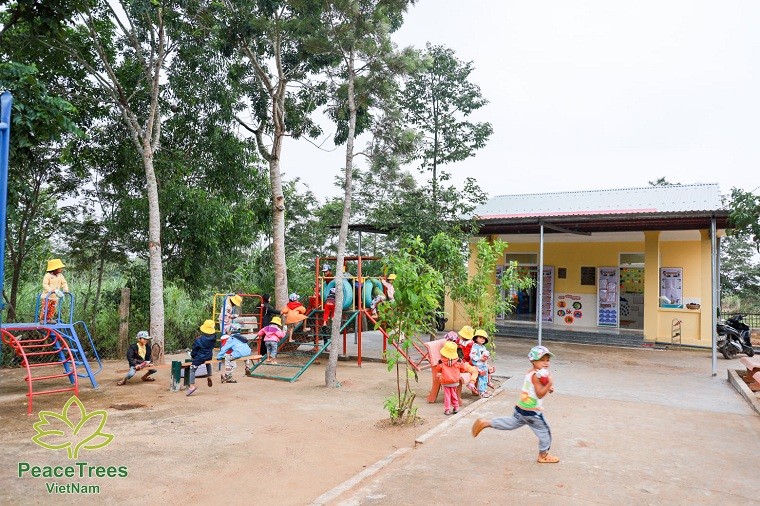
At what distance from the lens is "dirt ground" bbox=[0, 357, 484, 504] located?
14.2 feet

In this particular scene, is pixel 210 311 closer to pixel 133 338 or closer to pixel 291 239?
pixel 133 338

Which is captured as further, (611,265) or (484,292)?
(611,265)

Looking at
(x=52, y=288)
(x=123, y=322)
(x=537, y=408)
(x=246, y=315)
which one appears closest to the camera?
(x=537, y=408)

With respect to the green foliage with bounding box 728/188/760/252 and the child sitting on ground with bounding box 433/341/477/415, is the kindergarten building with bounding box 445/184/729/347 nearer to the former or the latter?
the green foliage with bounding box 728/188/760/252

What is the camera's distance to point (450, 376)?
6812 mm

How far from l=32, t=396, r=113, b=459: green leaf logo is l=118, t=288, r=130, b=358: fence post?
477 cm

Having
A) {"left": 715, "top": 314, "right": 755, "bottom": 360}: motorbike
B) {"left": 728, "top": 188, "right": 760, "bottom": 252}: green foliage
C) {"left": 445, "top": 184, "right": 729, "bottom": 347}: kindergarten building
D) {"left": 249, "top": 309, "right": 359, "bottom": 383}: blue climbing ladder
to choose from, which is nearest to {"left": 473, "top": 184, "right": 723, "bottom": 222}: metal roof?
{"left": 445, "top": 184, "right": 729, "bottom": 347}: kindergarten building

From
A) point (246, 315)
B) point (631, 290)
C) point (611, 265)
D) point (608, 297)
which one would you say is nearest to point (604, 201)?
point (611, 265)

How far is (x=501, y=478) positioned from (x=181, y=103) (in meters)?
11.6

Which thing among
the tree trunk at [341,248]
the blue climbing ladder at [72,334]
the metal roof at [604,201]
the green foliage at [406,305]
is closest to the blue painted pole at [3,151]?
the green foliage at [406,305]

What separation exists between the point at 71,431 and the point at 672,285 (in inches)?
590

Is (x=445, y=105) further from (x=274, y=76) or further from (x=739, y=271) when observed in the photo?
(x=739, y=271)

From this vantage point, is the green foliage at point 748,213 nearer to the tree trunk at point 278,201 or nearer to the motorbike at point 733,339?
the motorbike at point 733,339

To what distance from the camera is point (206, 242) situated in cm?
1213
